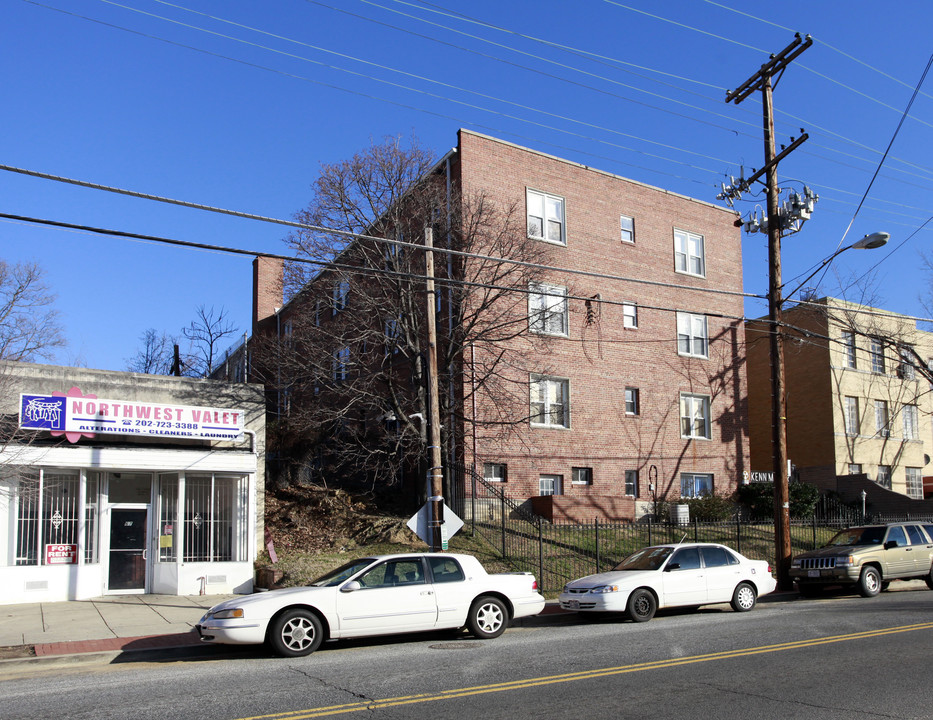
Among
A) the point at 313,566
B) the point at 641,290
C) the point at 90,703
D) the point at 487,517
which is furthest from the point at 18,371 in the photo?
the point at 641,290

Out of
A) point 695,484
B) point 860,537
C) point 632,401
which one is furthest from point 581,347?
point 860,537

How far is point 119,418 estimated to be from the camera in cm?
1808

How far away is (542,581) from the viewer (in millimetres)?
19062

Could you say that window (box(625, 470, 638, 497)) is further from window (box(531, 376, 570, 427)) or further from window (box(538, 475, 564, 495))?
window (box(531, 376, 570, 427))

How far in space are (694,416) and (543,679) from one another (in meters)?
22.3

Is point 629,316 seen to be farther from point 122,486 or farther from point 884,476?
point 122,486

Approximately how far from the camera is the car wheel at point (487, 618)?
12883mm

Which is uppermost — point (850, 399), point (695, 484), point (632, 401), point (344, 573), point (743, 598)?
point (850, 399)

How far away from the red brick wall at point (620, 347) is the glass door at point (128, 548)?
9259 millimetres

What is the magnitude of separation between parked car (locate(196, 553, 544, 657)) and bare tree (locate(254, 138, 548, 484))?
8357 millimetres

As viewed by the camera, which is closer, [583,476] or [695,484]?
[583,476]

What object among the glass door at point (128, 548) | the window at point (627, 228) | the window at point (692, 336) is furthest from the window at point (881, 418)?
the glass door at point (128, 548)

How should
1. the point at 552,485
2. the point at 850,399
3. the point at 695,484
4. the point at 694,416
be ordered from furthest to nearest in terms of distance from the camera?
the point at 850,399
the point at 694,416
the point at 695,484
the point at 552,485

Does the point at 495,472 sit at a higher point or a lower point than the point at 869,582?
higher
